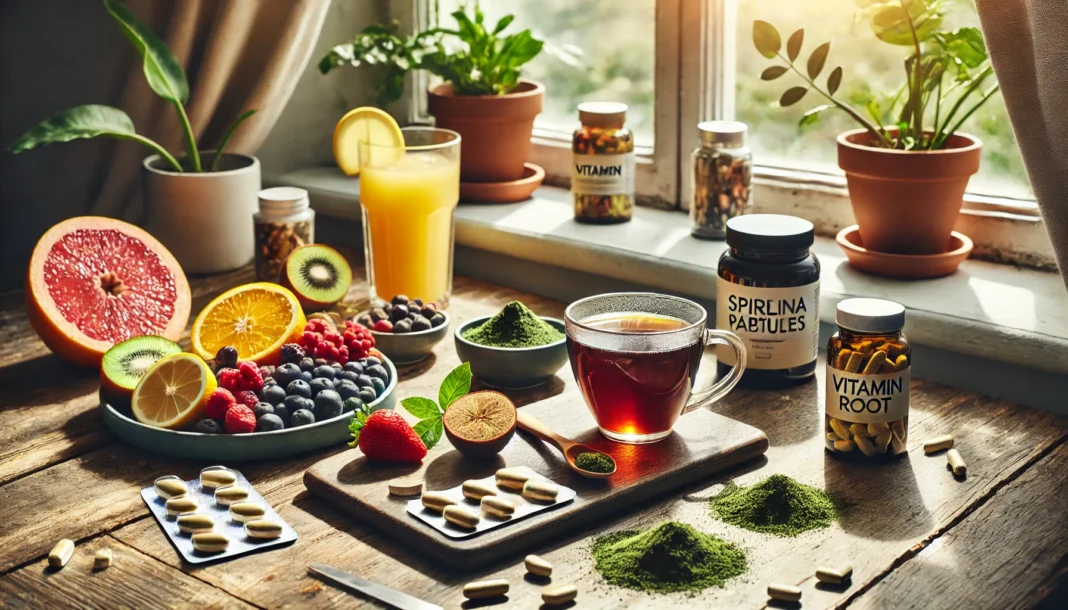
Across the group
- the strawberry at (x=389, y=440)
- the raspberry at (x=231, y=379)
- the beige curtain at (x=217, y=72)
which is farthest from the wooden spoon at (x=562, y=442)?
the beige curtain at (x=217, y=72)

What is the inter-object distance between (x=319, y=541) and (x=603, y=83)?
3.89 feet

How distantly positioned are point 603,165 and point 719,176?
20 cm

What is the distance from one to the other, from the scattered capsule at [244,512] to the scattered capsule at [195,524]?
0.08ft

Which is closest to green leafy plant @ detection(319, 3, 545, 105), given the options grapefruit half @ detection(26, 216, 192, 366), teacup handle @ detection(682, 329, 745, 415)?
grapefruit half @ detection(26, 216, 192, 366)

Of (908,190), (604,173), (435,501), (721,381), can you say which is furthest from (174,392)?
(908,190)

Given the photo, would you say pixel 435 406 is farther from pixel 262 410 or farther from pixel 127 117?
pixel 127 117

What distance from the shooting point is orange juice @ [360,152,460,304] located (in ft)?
5.47

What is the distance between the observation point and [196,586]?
0.98m

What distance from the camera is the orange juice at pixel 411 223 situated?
1668 mm

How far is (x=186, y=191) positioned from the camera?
1.86 m

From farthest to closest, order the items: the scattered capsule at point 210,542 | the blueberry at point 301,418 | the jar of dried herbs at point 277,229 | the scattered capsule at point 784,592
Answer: the jar of dried herbs at point 277,229 → the blueberry at point 301,418 → the scattered capsule at point 210,542 → the scattered capsule at point 784,592

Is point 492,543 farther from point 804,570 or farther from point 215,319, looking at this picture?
point 215,319

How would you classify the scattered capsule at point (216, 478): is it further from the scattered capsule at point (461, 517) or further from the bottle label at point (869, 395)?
the bottle label at point (869, 395)

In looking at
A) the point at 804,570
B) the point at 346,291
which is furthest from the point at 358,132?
the point at 804,570
